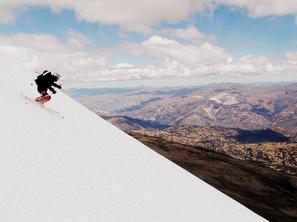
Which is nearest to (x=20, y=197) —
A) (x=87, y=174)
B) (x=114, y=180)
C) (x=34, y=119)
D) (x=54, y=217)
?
(x=54, y=217)

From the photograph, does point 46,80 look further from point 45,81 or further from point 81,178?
point 81,178

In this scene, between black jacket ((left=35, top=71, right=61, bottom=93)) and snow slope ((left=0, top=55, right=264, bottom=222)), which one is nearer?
snow slope ((left=0, top=55, right=264, bottom=222))

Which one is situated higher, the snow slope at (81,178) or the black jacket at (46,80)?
the black jacket at (46,80)

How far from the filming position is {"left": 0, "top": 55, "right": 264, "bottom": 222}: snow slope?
6938 millimetres

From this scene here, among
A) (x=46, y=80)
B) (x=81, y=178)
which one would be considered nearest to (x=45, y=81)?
(x=46, y=80)

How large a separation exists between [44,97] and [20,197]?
10184 millimetres

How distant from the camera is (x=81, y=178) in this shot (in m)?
9.19

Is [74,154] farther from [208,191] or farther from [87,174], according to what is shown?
[208,191]

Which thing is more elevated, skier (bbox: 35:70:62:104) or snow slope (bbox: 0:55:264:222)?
skier (bbox: 35:70:62:104)

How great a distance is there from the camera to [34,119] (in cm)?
1221

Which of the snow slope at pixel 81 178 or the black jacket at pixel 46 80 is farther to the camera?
the black jacket at pixel 46 80

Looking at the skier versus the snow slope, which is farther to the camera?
the skier

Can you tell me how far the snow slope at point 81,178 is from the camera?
22.8 feet

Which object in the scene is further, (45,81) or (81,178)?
(45,81)
